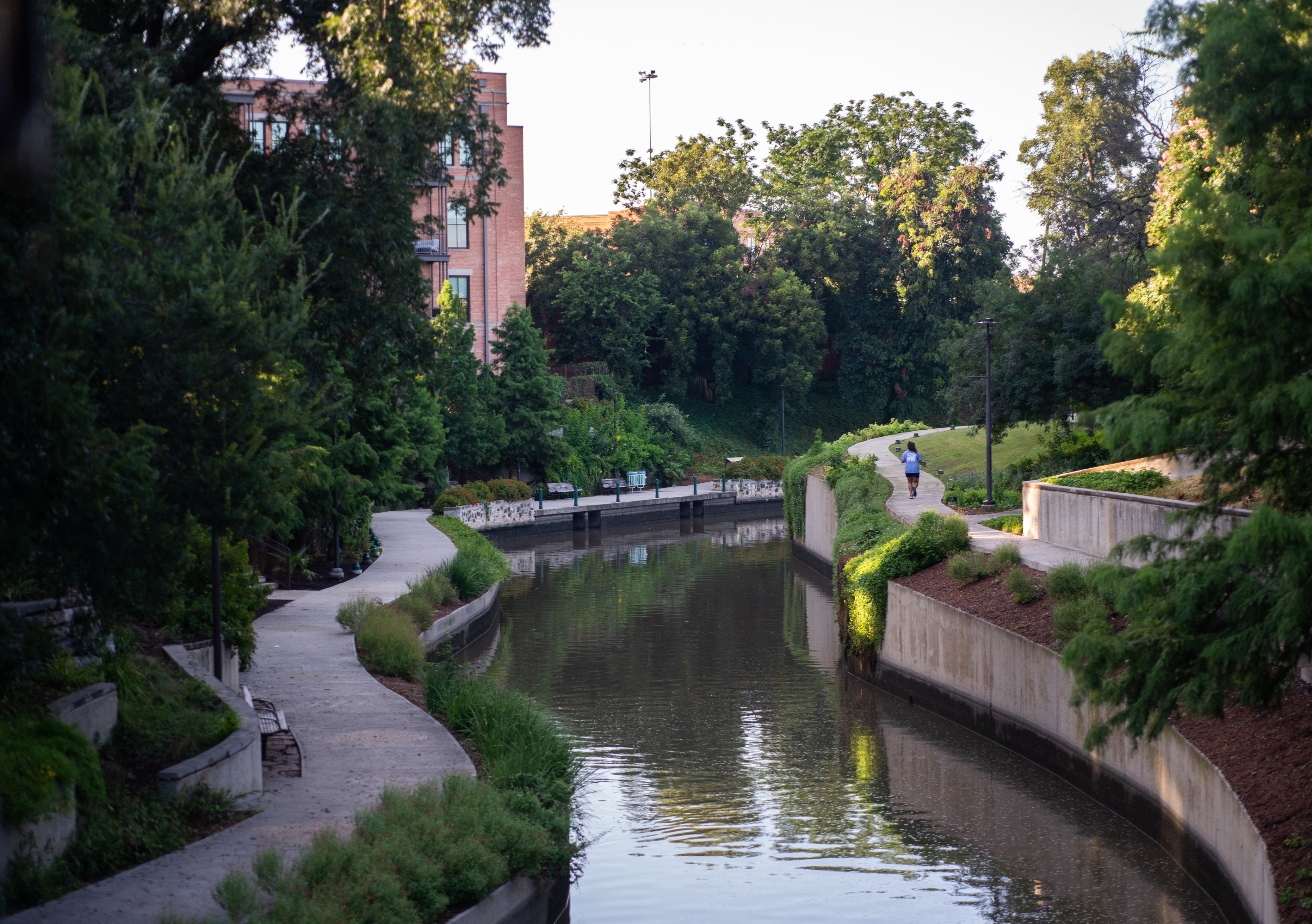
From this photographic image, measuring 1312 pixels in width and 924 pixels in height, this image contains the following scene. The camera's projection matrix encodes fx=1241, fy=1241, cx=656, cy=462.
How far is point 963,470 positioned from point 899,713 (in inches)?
846

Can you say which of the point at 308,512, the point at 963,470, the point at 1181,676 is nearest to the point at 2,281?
the point at 1181,676

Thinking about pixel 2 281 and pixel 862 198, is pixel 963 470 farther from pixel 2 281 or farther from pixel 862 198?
pixel 862 198

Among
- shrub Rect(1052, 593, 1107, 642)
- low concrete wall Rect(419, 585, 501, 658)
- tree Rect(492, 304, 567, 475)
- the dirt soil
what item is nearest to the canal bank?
the dirt soil

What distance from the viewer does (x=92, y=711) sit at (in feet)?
31.9

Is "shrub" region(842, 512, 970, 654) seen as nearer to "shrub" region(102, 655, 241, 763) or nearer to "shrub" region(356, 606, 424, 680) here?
"shrub" region(356, 606, 424, 680)

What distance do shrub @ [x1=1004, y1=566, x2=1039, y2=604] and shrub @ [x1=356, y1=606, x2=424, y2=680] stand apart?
27.5 ft

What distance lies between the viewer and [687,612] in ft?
94.8

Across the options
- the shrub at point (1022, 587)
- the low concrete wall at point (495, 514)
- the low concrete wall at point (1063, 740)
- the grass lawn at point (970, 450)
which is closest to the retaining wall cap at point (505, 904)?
the low concrete wall at point (1063, 740)

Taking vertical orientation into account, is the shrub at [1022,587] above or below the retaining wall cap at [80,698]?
below

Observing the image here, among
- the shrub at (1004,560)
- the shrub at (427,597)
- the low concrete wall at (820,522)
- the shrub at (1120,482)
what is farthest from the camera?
the low concrete wall at (820,522)

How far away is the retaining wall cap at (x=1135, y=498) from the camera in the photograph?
14.3 meters

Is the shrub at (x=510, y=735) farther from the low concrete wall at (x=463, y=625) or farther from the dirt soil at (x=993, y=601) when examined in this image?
the dirt soil at (x=993, y=601)

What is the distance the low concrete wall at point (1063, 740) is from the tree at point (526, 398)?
26.9m

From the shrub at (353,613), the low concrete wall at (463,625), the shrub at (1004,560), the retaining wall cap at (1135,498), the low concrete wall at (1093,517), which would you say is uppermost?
the retaining wall cap at (1135,498)
